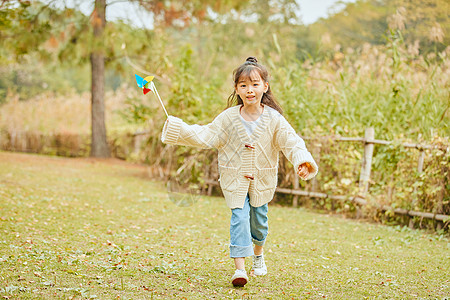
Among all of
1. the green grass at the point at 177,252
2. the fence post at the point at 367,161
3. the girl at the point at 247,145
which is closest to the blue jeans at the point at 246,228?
the girl at the point at 247,145

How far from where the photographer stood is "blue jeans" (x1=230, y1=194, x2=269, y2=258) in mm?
2928

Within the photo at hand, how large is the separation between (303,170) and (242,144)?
1.49 ft

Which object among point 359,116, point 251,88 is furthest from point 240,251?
point 359,116

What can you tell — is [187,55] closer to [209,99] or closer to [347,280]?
[209,99]

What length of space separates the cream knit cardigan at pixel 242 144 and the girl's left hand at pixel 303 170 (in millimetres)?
127

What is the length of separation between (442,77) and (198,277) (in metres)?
4.91

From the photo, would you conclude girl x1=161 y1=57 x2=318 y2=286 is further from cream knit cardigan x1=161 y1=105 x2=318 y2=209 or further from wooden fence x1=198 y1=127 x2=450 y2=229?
wooden fence x1=198 y1=127 x2=450 y2=229

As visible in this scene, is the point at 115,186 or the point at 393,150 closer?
the point at 393,150

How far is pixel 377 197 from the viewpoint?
19.1ft

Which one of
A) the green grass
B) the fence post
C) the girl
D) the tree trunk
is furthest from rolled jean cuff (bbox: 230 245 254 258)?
the tree trunk

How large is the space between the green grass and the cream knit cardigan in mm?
623

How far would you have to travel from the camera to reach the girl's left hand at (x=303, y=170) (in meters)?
2.83

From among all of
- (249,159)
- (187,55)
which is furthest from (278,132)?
(187,55)

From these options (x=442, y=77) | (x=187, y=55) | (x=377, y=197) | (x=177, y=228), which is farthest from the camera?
(x=187, y=55)
